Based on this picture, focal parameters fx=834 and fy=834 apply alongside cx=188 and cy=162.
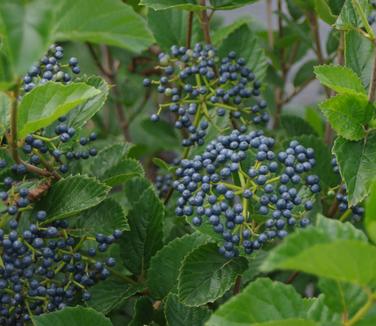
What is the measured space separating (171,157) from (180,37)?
26.9 inches

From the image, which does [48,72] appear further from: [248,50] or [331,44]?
[331,44]

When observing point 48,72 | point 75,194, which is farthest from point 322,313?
point 48,72

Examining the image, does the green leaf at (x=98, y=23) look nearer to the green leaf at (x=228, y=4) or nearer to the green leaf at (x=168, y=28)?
the green leaf at (x=228, y=4)

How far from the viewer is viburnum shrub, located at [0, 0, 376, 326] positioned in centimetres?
78

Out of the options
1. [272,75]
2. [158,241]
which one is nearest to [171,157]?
[272,75]

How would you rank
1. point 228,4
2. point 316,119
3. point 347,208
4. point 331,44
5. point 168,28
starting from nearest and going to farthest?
1. point 347,208
2. point 228,4
3. point 168,28
4. point 331,44
5. point 316,119

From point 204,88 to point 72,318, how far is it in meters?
0.41

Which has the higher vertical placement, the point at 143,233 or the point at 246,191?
the point at 246,191

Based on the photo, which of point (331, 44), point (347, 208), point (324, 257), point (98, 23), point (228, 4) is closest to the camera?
point (324, 257)

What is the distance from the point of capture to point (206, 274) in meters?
1.05

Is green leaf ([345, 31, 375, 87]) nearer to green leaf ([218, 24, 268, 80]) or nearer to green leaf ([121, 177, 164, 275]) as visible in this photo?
green leaf ([218, 24, 268, 80])

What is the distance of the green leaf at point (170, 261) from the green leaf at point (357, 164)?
8.2 inches

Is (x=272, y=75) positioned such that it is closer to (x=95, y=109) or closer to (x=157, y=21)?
(x=157, y=21)

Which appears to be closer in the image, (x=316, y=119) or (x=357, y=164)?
(x=357, y=164)
